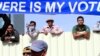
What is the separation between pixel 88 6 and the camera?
25.9 feet

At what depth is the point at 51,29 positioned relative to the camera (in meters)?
8.48

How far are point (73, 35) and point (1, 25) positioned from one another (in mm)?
1497

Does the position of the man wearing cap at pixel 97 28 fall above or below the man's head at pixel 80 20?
below

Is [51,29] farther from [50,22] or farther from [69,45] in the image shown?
[69,45]

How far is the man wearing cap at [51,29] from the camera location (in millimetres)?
8398

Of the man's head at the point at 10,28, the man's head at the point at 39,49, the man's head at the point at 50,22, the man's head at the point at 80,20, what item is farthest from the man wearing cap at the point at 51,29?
the man's head at the point at 39,49

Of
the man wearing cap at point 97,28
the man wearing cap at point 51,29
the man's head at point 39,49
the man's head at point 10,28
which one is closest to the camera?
the man's head at point 39,49

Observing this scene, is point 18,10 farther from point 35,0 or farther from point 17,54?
point 17,54

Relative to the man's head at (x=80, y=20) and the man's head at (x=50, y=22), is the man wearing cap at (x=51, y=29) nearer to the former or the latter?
the man's head at (x=50, y=22)

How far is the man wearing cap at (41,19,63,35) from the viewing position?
8.40m

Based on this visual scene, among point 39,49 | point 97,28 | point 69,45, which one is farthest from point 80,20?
point 39,49

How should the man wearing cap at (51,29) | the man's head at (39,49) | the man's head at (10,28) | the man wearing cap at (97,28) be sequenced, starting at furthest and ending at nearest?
1. the man's head at (10,28)
2. the man wearing cap at (51,29)
3. the man wearing cap at (97,28)
4. the man's head at (39,49)

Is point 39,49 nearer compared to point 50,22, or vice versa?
point 39,49

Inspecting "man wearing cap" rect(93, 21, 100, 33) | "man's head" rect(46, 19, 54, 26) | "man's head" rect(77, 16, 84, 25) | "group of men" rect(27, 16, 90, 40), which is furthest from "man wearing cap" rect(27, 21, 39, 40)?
"man wearing cap" rect(93, 21, 100, 33)
